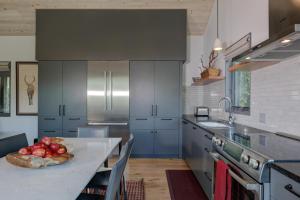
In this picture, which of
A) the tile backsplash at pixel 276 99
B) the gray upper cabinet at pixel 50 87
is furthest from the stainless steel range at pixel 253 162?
the gray upper cabinet at pixel 50 87

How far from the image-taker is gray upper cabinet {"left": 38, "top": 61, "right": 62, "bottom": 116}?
4.98m

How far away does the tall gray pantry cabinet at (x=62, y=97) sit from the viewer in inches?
196

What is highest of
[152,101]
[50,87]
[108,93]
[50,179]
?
[50,87]

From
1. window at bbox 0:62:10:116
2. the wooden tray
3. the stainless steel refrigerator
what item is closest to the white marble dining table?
the wooden tray

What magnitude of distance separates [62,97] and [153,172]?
2.28 m

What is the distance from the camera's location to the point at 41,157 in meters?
1.77

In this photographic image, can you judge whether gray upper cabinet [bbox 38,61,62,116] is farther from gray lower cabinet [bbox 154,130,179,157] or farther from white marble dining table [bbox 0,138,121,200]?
white marble dining table [bbox 0,138,121,200]

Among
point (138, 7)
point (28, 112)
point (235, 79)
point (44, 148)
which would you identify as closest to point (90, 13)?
point (138, 7)

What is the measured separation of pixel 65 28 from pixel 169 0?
2.02 m

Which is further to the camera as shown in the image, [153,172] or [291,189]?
[153,172]

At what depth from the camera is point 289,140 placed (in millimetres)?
2006

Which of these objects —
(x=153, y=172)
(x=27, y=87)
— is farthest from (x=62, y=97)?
(x=153, y=172)

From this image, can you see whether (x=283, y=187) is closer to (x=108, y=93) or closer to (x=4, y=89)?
(x=108, y=93)

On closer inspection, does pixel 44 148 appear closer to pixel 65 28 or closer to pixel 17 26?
pixel 65 28
